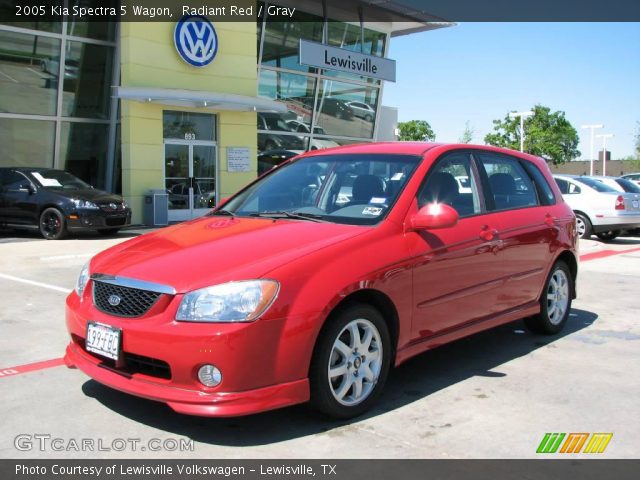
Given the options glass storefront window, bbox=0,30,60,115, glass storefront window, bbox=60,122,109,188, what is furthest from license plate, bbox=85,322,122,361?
glass storefront window, bbox=60,122,109,188

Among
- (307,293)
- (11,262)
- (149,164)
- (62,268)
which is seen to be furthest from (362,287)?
(149,164)

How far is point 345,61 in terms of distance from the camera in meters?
21.5

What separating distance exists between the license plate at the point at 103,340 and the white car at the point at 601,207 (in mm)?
12272

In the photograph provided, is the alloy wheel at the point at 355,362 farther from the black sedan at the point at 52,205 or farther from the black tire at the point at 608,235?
the black tire at the point at 608,235

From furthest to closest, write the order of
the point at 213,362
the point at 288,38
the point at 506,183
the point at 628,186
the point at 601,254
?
the point at 288,38, the point at 628,186, the point at 601,254, the point at 506,183, the point at 213,362

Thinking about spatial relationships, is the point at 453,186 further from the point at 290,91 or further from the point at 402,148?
the point at 290,91

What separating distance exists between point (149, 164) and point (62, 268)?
7.81 m

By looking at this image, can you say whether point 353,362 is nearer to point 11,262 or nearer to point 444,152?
point 444,152

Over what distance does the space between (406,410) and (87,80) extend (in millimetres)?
17014

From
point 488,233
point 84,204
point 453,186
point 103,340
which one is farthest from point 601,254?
point 103,340

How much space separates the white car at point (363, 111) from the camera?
24641mm

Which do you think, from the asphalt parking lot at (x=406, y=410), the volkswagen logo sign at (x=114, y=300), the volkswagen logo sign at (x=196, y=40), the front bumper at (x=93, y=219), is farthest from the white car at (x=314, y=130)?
the volkswagen logo sign at (x=114, y=300)

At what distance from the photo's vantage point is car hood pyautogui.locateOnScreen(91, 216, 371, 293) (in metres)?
3.55

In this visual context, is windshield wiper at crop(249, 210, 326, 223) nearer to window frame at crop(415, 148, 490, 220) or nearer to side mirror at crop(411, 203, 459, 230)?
A: side mirror at crop(411, 203, 459, 230)
